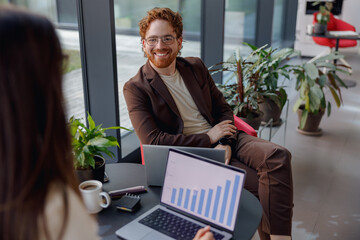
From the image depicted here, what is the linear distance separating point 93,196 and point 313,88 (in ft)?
9.32

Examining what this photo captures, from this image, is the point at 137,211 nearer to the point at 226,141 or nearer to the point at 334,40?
the point at 226,141

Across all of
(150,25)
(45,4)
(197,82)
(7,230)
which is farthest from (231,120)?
(7,230)

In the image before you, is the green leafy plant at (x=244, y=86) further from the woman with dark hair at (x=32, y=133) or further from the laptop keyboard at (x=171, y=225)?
the woman with dark hair at (x=32, y=133)

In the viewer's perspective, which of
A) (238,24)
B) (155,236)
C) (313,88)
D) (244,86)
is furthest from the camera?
(238,24)

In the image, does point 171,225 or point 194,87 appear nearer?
point 171,225

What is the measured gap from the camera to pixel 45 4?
2.34 metres

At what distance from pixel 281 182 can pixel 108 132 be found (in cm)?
134

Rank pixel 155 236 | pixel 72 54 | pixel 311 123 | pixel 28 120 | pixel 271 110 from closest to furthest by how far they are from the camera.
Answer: pixel 28 120 < pixel 155 236 < pixel 72 54 < pixel 271 110 < pixel 311 123

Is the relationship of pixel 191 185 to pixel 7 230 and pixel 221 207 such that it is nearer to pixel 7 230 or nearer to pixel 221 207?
pixel 221 207

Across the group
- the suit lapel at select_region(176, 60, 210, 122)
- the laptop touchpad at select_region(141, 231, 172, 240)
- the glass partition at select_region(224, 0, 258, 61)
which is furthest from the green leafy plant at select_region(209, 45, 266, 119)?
the glass partition at select_region(224, 0, 258, 61)

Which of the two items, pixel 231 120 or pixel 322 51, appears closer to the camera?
pixel 231 120

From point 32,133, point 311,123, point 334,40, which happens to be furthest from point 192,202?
point 334,40

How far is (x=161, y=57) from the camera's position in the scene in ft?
7.77

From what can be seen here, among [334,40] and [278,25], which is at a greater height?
[278,25]
